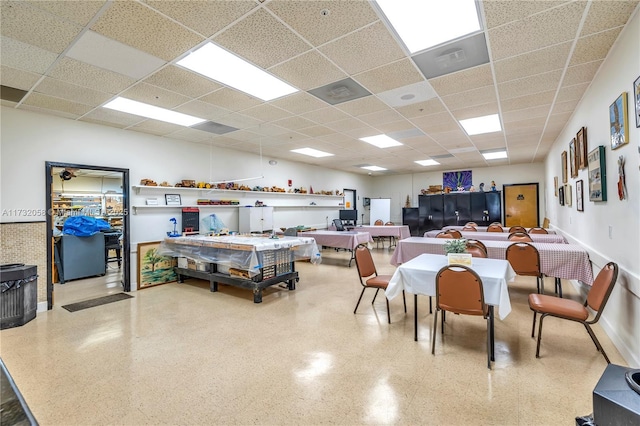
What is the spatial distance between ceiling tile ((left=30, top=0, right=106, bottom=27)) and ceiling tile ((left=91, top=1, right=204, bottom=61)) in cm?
6

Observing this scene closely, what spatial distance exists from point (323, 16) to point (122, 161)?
4510mm

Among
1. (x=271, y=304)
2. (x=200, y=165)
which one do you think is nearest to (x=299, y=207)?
(x=200, y=165)

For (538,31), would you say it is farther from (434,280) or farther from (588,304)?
(588,304)

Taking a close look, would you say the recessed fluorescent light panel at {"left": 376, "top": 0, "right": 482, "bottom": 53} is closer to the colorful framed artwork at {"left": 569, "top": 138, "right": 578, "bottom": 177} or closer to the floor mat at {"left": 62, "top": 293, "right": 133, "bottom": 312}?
the colorful framed artwork at {"left": 569, "top": 138, "right": 578, "bottom": 177}

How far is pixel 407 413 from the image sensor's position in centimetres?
187

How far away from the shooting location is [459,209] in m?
10.4

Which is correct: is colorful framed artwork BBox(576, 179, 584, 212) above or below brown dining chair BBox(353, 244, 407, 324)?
above

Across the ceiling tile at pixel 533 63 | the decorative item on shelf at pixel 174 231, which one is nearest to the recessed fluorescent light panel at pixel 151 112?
the decorative item on shelf at pixel 174 231

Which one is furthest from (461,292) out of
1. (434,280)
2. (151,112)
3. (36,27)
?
(151,112)

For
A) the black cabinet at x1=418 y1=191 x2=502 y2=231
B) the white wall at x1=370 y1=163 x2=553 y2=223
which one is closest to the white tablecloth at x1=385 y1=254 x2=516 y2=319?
the black cabinet at x1=418 y1=191 x2=502 y2=231

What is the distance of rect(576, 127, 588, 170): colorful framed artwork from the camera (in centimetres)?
361

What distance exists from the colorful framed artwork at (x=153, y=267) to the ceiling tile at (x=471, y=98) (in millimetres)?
5411

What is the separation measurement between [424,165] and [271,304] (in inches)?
303

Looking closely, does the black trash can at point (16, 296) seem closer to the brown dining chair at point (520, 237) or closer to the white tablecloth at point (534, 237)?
the white tablecloth at point (534, 237)
